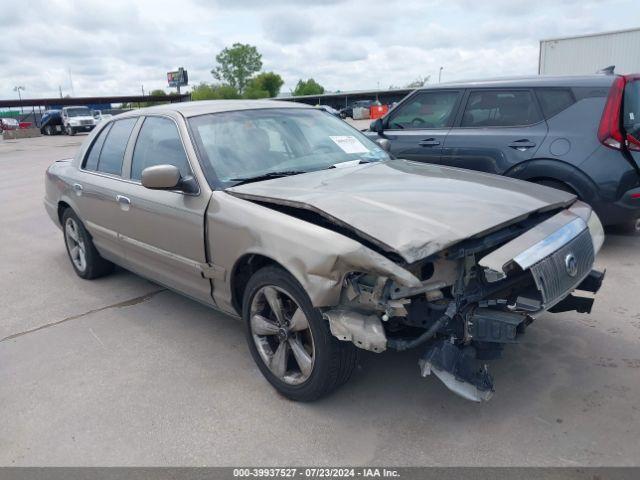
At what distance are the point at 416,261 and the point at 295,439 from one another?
112cm

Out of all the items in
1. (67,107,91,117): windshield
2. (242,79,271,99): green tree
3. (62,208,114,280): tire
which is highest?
(242,79,271,99): green tree

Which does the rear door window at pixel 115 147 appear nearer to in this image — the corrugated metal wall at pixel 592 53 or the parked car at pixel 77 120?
the corrugated metal wall at pixel 592 53

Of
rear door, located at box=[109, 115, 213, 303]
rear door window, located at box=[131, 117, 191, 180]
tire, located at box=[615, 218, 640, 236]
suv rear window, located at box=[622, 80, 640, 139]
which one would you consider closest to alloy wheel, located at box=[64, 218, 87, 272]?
rear door, located at box=[109, 115, 213, 303]

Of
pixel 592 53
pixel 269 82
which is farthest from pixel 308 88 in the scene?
pixel 592 53

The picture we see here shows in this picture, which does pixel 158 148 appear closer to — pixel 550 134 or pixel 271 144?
pixel 271 144

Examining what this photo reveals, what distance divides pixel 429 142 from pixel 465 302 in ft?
13.2

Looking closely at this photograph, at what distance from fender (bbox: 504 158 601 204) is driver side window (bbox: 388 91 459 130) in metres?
1.17

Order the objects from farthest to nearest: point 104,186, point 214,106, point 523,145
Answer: point 523,145 < point 104,186 < point 214,106

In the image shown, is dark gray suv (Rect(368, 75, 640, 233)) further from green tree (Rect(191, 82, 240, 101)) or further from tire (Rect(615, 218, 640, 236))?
green tree (Rect(191, 82, 240, 101))

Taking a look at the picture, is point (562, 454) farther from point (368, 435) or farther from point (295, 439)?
point (295, 439)

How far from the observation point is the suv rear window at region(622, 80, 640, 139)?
5.20 m

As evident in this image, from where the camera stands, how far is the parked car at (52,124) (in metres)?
40.3

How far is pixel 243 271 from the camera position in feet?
11.0

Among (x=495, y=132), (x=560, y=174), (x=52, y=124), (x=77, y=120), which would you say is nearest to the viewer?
(x=560, y=174)
